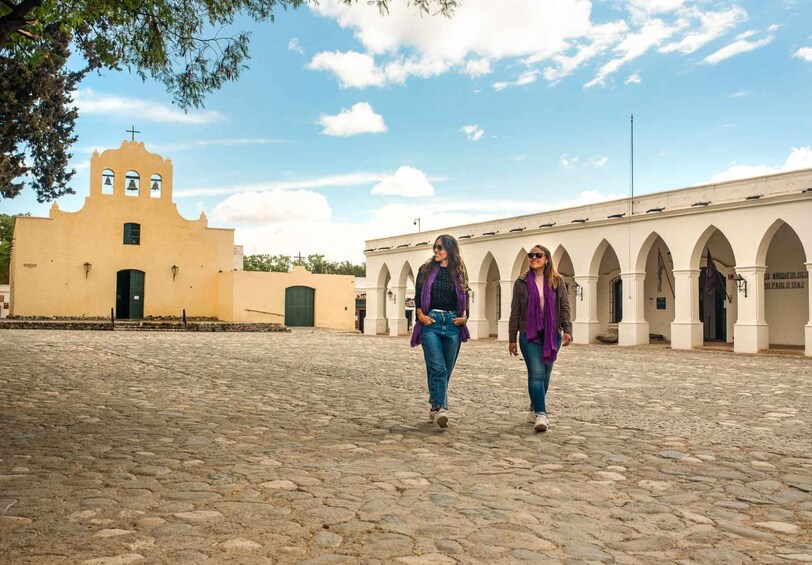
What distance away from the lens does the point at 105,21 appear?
33.6 feet

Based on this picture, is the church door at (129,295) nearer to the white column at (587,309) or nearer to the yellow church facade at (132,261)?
the yellow church facade at (132,261)

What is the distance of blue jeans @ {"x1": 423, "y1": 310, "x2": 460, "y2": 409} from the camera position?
21.5ft

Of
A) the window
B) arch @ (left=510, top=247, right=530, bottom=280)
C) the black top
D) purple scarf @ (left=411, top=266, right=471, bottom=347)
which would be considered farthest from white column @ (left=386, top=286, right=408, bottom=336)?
the black top

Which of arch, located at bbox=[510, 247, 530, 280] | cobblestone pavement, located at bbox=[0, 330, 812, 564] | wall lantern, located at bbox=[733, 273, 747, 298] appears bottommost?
cobblestone pavement, located at bbox=[0, 330, 812, 564]

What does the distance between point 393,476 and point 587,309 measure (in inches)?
852

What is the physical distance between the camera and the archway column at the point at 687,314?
2180 centimetres

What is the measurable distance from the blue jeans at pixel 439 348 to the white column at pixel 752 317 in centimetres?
1631

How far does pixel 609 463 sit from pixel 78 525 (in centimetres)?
349

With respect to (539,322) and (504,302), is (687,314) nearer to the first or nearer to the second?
(504,302)

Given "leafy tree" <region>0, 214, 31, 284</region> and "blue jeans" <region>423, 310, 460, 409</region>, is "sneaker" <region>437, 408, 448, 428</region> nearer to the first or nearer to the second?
"blue jeans" <region>423, 310, 460, 409</region>

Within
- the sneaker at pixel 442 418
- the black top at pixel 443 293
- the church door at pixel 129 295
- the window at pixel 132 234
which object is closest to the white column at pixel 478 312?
the church door at pixel 129 295

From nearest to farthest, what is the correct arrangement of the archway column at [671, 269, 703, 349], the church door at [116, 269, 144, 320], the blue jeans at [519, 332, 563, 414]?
the blue jeans at [519, 332, 563, 414] < the archway column at [671, 269, 703, 349] < the church door at [116, 269, 144, 320]

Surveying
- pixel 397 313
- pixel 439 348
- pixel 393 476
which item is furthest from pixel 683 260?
pixel 393 476

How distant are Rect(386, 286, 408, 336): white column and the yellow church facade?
25.3ft
